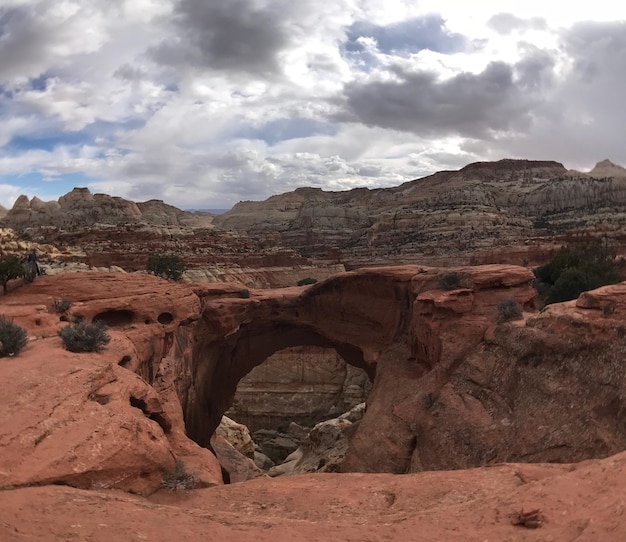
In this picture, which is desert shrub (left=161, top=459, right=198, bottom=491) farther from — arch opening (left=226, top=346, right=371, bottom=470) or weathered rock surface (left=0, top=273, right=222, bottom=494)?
arch opening (left=226, top=346, right=371, bottom=470)

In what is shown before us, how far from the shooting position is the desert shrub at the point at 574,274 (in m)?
22.6

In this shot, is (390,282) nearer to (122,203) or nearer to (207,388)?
(207,388)

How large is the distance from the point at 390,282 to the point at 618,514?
1656cm

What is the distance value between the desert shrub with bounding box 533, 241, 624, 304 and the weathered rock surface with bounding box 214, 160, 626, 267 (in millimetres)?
20106

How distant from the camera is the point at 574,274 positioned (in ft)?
74.9

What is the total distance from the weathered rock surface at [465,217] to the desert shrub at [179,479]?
47.2 m

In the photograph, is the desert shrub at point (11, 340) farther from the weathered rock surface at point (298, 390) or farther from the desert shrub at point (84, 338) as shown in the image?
the weathered rock surface at point (298, 390)

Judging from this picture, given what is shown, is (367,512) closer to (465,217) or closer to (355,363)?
(355,363)

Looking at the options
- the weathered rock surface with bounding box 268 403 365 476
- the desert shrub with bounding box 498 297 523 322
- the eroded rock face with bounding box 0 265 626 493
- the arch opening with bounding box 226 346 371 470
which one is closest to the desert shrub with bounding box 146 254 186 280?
the eroded rock face with bounding box 0 265 626 493

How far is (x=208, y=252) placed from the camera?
53.6m

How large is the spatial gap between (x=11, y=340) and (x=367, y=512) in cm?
845

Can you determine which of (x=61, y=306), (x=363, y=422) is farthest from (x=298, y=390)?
(x=61, y=306)

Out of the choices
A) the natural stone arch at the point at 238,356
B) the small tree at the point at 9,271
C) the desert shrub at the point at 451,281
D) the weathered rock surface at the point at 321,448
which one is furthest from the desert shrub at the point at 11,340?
the weathered rock surface at the point at 321,448

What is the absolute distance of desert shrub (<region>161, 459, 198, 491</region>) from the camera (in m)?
8.65
